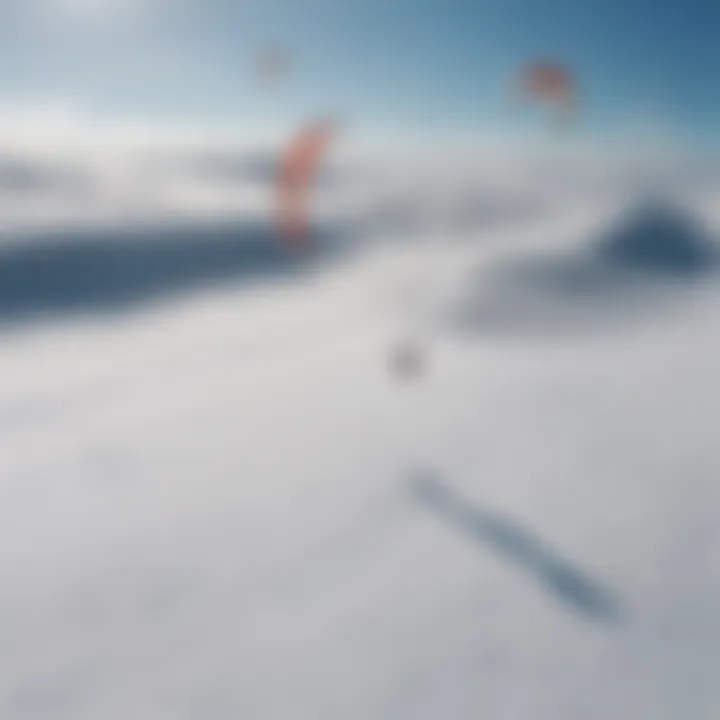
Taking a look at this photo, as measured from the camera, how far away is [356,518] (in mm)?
2957

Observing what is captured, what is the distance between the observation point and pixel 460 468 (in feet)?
11.1

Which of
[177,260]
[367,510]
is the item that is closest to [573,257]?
[177,260]

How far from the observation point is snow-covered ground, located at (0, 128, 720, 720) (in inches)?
83.7

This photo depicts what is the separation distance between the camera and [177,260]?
7.13m

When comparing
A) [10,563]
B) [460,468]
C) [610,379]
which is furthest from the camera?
[610,379]

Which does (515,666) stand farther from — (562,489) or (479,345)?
(479,345)

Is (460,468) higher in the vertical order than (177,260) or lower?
higher

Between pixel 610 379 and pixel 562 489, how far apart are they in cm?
149

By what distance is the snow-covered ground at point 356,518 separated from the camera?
6.97 ft

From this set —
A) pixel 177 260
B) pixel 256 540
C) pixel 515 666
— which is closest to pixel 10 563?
pixel 256 540

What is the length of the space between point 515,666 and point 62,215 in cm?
671

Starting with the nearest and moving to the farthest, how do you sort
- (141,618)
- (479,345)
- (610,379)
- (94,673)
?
Result: (94,673)
(141,618)
(610,379)
(479,345)

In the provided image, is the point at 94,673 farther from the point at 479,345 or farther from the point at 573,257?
the point at 573,257

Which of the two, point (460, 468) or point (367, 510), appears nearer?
point (367, 510)
